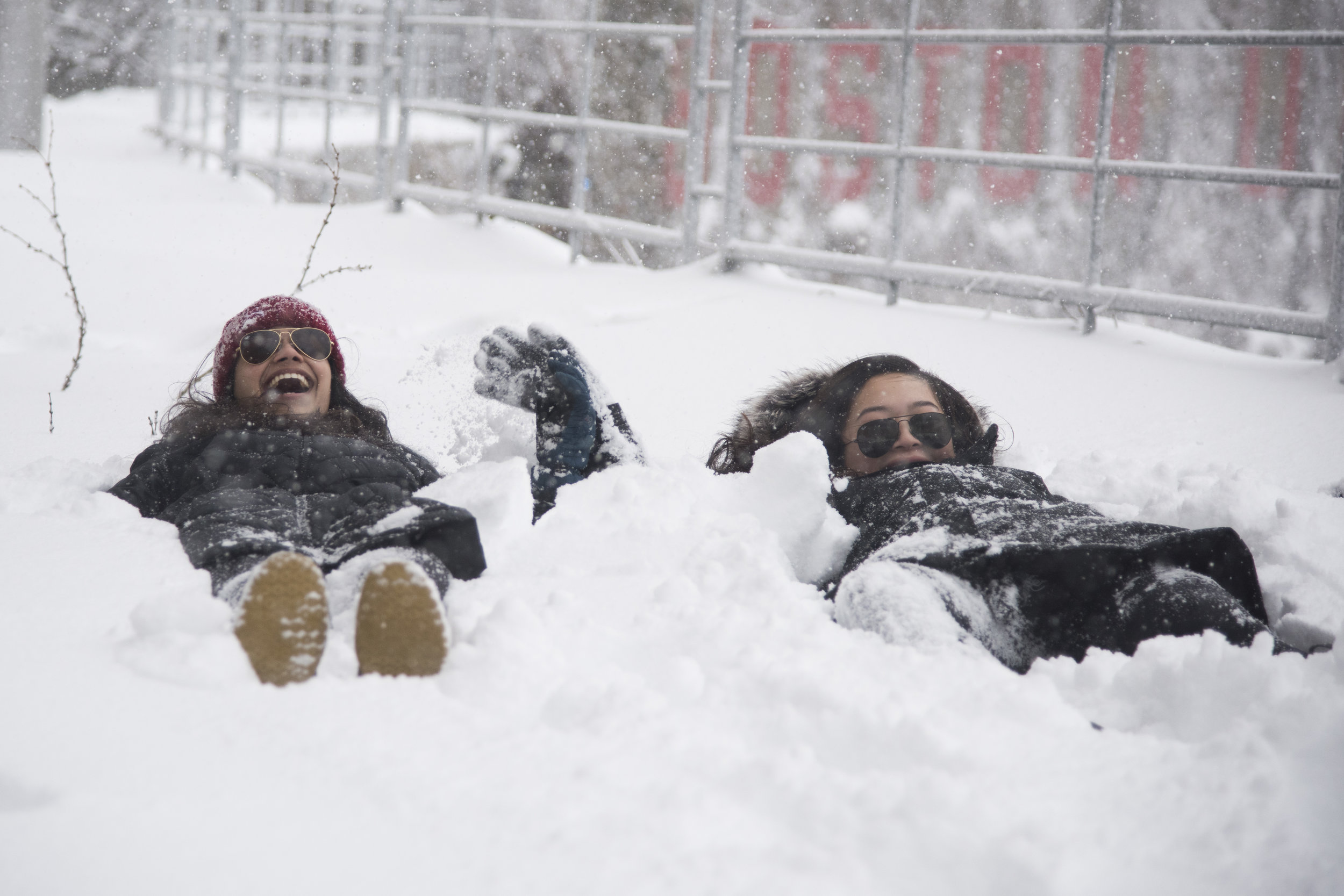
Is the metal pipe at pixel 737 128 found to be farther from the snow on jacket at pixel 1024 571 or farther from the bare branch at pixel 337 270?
the snow on jacket at pixel 1024 571

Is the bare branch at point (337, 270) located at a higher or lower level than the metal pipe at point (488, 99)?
lower

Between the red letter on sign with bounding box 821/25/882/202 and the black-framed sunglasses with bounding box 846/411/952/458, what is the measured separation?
8864 mm

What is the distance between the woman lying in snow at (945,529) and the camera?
1.50 meters

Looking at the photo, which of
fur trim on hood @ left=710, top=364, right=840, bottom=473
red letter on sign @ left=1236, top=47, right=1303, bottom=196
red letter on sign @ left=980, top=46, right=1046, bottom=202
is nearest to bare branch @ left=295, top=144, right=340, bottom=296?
fur trim on hood @ left=710, top=364, right=840, bottom=473

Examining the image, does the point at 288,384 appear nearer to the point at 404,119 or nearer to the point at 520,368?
the point at 520,368

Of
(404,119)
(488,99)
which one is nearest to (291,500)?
(488,99)

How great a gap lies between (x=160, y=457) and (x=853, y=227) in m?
10.4

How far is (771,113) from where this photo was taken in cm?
945

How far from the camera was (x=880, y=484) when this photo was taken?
210cm

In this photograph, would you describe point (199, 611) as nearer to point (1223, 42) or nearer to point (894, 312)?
point (894, 312)

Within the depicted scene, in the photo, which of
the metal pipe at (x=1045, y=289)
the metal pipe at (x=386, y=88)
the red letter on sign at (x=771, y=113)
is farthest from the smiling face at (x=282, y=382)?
the red letter on sign at (x=771, y=113)

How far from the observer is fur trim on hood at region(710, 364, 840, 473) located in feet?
8.05

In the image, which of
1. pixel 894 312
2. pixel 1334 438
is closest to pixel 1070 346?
pixel 894 312

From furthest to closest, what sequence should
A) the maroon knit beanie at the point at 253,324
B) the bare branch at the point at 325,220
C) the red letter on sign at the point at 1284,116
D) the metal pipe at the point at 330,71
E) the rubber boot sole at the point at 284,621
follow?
1. the red letter on sign at the point at 1284,116
2. the metal pipe at the point at 330,71
3. the bare branch at the point at 325,220
4. the maroon knit beanie at the point at 253,324
5. the rubber boot sole at the point at 284,621
